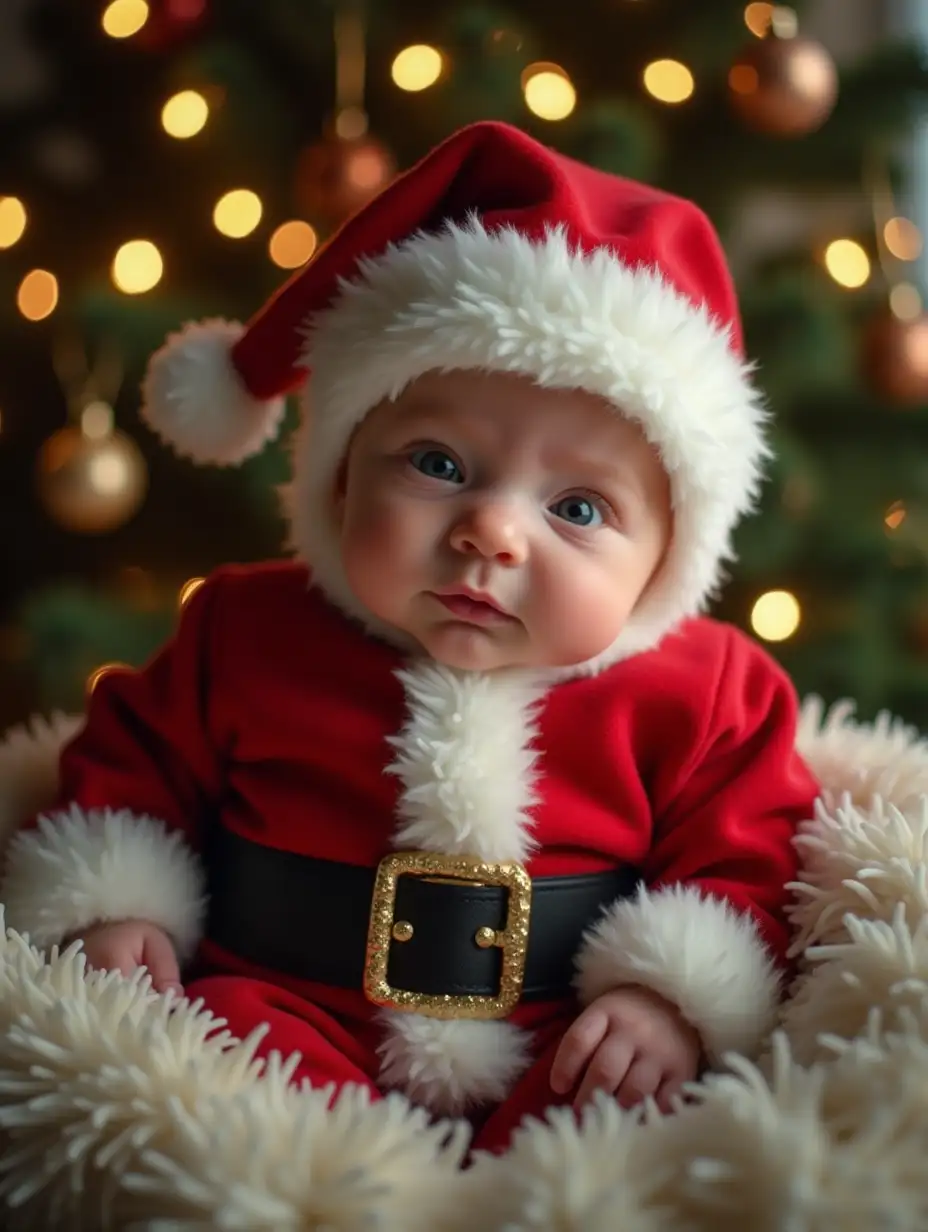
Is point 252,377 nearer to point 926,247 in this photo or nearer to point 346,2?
point 346,2

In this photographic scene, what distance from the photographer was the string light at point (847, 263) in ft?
4.42

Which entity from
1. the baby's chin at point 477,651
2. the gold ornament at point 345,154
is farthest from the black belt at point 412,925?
the gold ornament at point 345,154

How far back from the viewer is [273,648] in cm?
85

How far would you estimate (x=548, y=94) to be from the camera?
1238mm

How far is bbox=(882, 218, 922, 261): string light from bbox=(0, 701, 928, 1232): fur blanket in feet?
2.99

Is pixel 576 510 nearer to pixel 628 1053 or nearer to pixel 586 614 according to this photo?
pixel 586 614

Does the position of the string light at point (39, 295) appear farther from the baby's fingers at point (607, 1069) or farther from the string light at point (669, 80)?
the baby's fingers at point (607, 1069)

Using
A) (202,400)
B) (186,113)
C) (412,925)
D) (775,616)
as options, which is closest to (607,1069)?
(412,925)

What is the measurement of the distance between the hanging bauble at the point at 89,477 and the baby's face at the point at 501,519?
534 millimetres

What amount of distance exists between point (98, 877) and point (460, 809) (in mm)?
246

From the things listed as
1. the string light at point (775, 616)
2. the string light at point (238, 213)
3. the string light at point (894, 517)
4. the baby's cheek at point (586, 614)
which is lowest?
the baby's cheek at point (586, 614)

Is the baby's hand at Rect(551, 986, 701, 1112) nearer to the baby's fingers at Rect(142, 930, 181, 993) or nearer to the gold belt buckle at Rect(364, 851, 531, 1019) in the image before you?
the gold belt buckle at Rect(364, 851, 531, 1019)

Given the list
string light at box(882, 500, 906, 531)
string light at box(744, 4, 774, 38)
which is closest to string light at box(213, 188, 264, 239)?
string light at box(744, 4, 774, 38)

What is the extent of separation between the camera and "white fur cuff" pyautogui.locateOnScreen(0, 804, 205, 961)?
2.56ft
